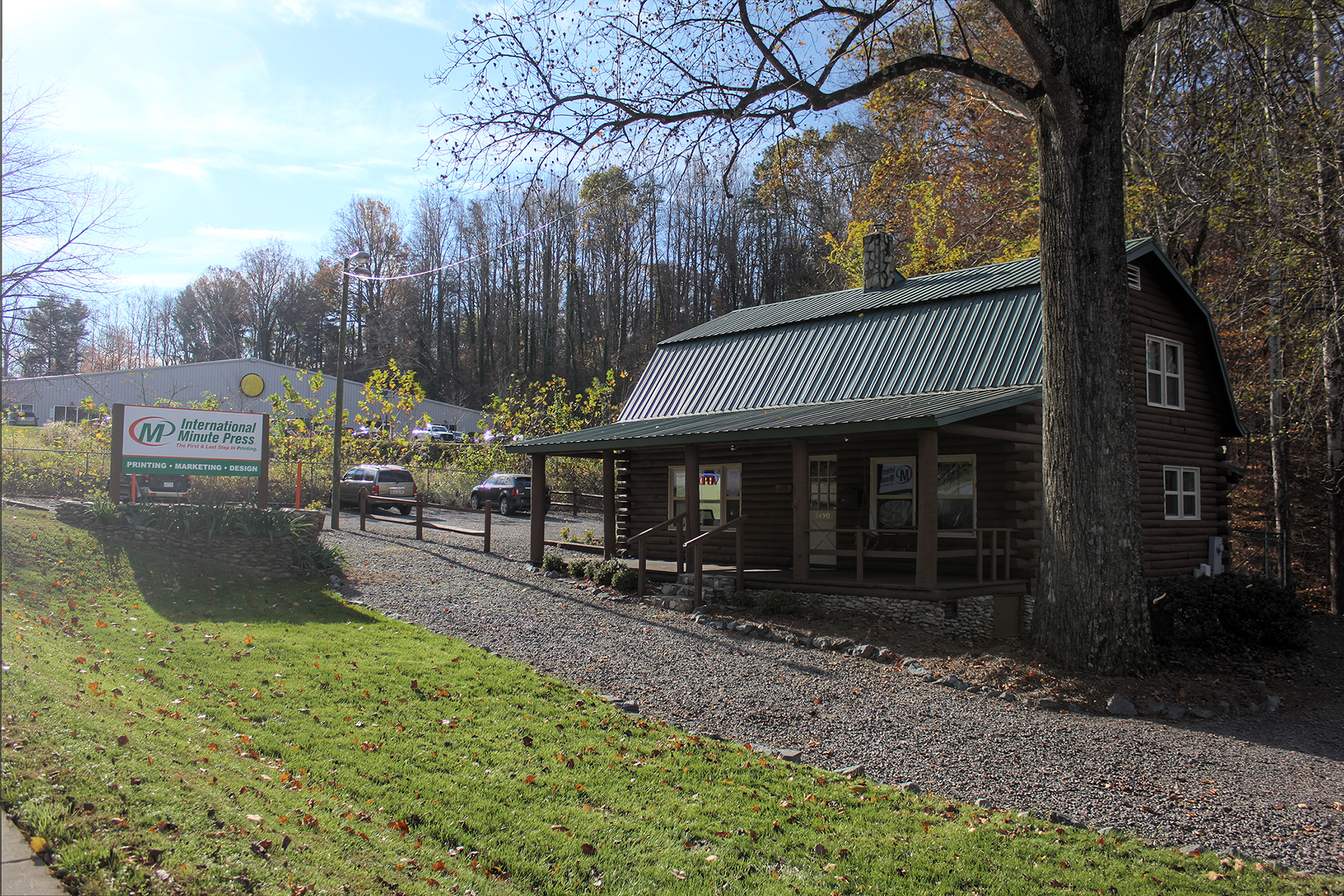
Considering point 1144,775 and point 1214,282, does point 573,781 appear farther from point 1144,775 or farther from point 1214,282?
point 1214,282

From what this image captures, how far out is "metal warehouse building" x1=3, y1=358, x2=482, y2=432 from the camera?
132 feet

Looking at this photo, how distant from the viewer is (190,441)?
15.5 meters

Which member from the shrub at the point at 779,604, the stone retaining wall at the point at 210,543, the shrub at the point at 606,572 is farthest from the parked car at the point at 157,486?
the shrub at the point at 779,604

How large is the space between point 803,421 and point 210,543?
9504 millimetres

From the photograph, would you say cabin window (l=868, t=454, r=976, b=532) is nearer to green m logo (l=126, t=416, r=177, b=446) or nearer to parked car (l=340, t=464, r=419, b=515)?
green m logo (l=126, t=416, r=177, b=446)

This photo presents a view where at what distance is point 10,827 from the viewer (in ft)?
12.1

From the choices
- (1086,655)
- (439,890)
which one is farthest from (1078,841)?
(1086,655)

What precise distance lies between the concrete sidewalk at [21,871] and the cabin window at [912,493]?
13.0m

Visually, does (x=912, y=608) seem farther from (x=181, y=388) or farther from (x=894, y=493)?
(x=181, y=388)

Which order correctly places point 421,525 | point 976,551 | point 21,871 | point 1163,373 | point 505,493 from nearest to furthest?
point 21,871
point 976,551
point 1163,373
point 421,525
point 505,493

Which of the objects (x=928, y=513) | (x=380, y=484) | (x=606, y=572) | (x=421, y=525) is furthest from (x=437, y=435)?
(x=928, y=513)

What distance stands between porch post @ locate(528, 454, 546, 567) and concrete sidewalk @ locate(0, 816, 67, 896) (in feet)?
45.4

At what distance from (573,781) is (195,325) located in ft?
227

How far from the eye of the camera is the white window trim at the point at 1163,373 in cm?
1519
